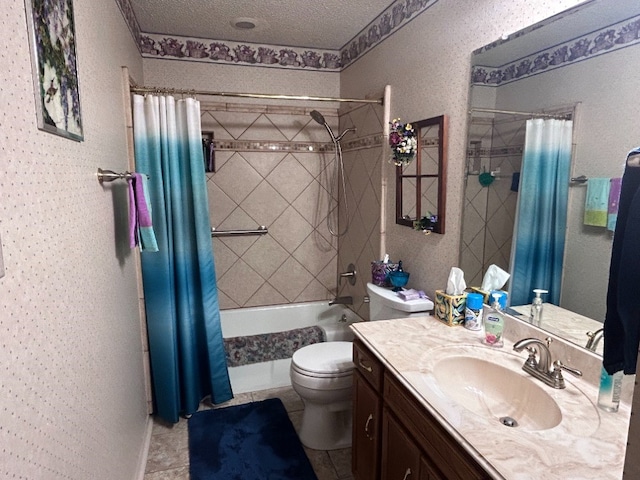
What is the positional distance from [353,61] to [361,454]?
2.55 meters

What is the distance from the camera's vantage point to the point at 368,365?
5.08 feet

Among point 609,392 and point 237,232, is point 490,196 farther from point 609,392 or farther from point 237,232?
point 237,232

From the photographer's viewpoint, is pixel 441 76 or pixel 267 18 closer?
pixel 441 76

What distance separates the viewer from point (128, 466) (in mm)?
1678

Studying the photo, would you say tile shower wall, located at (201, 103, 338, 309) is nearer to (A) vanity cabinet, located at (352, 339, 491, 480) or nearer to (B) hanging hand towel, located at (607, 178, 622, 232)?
(A) vanity cabinet, located at (352, 339, 491, 480)

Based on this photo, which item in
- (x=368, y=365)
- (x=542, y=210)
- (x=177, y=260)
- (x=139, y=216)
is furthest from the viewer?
(x=177, y=260)

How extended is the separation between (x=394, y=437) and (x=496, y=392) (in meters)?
0.38

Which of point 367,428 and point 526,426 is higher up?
point 526,426

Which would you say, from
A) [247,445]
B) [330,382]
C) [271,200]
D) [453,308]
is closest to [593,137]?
[453,308]

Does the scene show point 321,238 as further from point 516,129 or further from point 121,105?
point 516,129

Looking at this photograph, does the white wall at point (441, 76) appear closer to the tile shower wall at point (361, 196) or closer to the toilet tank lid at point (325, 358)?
the tile shower wall at point (361, 196)

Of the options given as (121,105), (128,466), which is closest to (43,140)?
(121,105)

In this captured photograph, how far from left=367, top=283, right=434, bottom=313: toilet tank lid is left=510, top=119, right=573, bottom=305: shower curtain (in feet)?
1.51

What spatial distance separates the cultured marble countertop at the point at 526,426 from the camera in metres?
0.86
